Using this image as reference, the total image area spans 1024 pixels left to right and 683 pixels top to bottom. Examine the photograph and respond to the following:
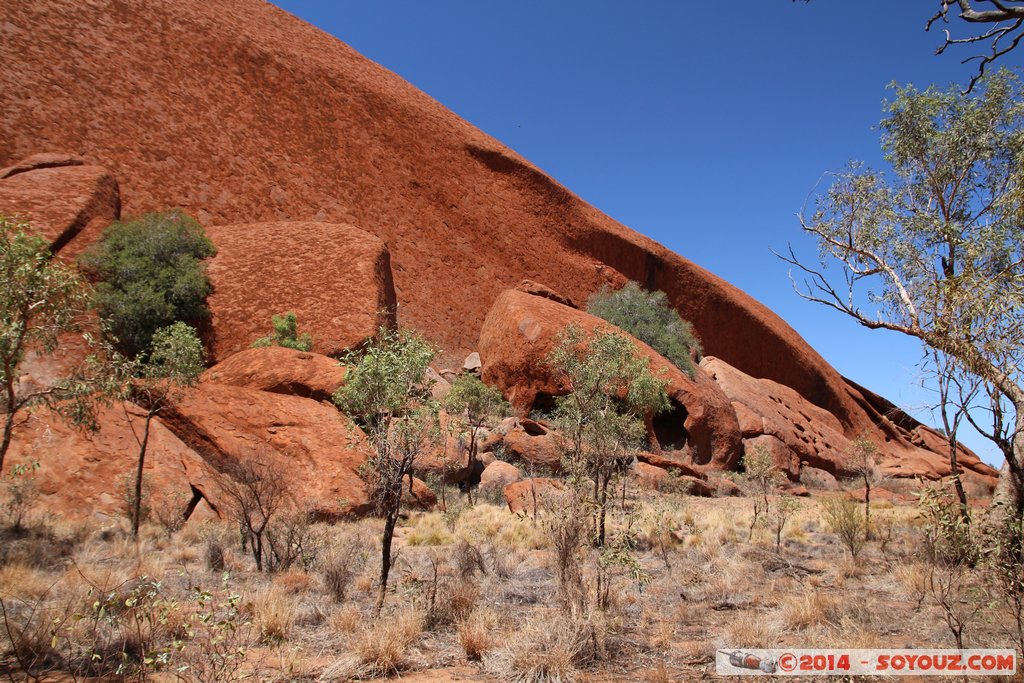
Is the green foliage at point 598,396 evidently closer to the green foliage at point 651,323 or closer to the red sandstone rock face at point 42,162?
the green foliage at point 651,323

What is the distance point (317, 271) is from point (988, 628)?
20865mm

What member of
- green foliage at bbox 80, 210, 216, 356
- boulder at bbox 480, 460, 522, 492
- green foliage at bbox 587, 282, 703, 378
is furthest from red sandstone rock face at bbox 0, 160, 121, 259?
green foliage at bbox 587, 282, 703, 378

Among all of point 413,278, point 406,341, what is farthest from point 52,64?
point 406,341

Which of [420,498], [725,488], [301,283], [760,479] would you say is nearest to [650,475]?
[725,488]

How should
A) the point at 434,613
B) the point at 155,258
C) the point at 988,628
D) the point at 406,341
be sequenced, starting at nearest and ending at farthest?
the point at 988,628 < the point at 434,613 < the point at 406,341 < the point at 155,258

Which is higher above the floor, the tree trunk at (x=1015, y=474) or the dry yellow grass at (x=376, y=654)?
the tree trunk at (x=1015, y=474)

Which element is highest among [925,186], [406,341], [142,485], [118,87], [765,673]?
[118,87]

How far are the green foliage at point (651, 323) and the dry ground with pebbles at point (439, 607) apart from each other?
52.3ft

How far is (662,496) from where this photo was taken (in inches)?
696

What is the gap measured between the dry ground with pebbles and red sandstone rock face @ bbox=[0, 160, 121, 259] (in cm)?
1279

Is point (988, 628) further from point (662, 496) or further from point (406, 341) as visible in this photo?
point (662, 496)

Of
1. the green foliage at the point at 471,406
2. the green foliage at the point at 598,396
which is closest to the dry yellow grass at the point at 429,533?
the green foliage at the point at 598,396

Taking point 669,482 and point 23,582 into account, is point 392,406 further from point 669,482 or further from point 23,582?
point 669,482

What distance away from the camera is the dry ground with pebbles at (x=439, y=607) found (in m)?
4.89
